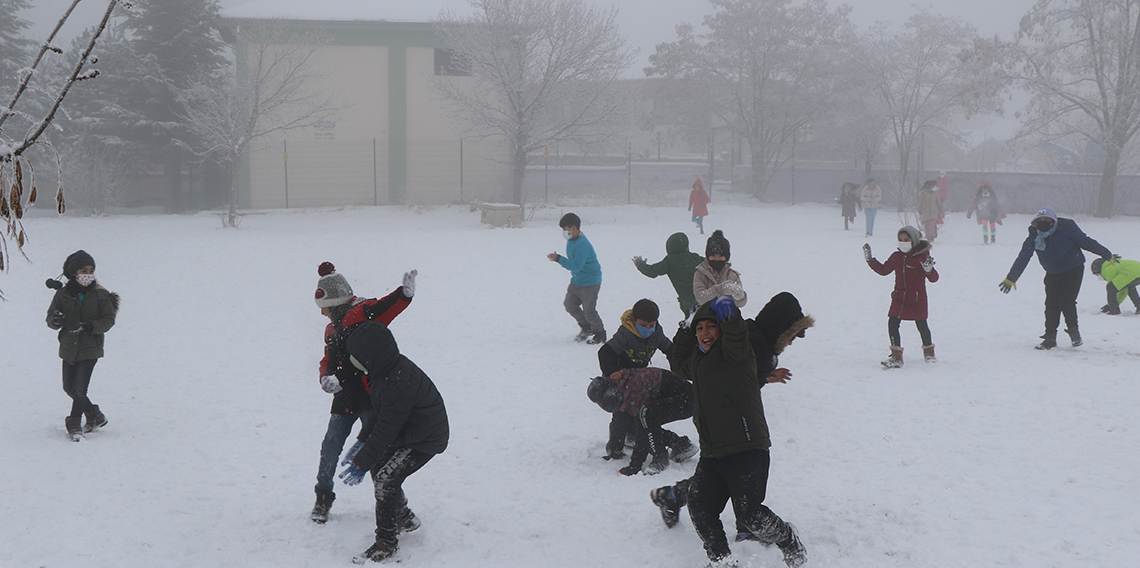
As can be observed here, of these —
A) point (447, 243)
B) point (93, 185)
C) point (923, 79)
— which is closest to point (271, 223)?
point (93, 185)

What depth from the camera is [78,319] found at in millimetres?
6484

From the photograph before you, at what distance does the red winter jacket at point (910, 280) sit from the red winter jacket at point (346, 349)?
563 centimetres

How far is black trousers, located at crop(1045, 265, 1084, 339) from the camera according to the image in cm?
876

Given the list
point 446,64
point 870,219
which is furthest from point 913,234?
point 446,64

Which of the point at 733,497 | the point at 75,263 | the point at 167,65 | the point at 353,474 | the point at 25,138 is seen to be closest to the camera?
the point at 25,138

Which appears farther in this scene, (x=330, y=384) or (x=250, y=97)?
(x=250, y=97)

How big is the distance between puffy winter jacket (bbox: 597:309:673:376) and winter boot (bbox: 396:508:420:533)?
1637 millimetres

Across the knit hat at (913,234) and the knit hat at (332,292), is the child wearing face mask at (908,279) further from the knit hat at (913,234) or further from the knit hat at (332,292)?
the knit hat at (332,292)

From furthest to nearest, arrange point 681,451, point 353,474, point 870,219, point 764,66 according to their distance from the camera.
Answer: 1. point 764,66
2. point 870,219
3. point 681,451
4. point 353,474

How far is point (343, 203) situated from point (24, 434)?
73.2 feet

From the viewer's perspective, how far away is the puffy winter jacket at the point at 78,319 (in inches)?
254

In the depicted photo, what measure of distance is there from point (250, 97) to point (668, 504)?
2156 centimetres

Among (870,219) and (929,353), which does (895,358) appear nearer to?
(929,353)

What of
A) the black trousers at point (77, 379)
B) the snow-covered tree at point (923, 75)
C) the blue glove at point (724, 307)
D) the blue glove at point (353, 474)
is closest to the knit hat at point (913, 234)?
the blue glove at point (724, 307)
